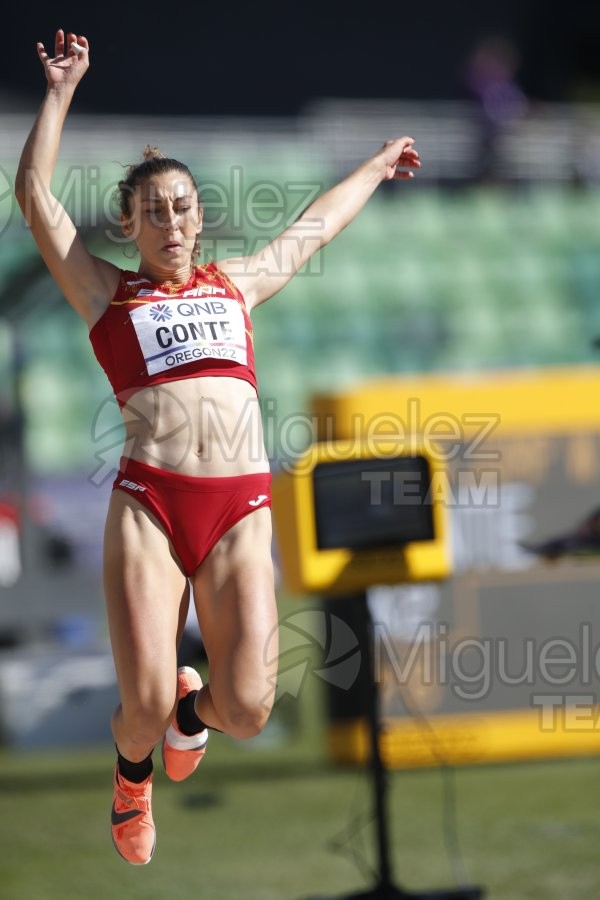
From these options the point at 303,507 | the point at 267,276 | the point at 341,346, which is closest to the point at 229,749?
the point at 303,507

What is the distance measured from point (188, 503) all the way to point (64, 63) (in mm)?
1129

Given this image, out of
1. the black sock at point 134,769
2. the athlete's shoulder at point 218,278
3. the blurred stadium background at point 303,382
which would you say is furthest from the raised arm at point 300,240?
the blurred stadium background at point 303,382

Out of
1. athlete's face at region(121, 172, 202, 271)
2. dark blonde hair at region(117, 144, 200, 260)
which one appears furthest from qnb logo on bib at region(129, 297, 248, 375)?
dark blonde hair at region(117, 144, 200, 260)

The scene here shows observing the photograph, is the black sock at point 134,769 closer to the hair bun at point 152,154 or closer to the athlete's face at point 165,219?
the athlete's face at point 165,219

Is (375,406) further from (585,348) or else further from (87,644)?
(585,348)

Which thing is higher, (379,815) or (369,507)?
(369,507)

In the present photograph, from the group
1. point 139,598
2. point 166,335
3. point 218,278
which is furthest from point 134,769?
point 218,278

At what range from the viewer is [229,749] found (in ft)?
20.9

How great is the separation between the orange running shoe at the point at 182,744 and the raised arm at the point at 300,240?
1.05 m

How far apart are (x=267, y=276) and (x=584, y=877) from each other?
282 centimetres

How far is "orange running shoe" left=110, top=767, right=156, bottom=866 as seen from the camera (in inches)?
137

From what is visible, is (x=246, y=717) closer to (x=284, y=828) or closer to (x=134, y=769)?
(x=134, y=769)

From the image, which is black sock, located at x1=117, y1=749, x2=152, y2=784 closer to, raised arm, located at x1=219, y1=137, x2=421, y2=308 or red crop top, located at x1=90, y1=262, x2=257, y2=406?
red crop top, located at x1=90, y1=262, x2=257, y2=406

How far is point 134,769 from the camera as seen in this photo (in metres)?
3.45
